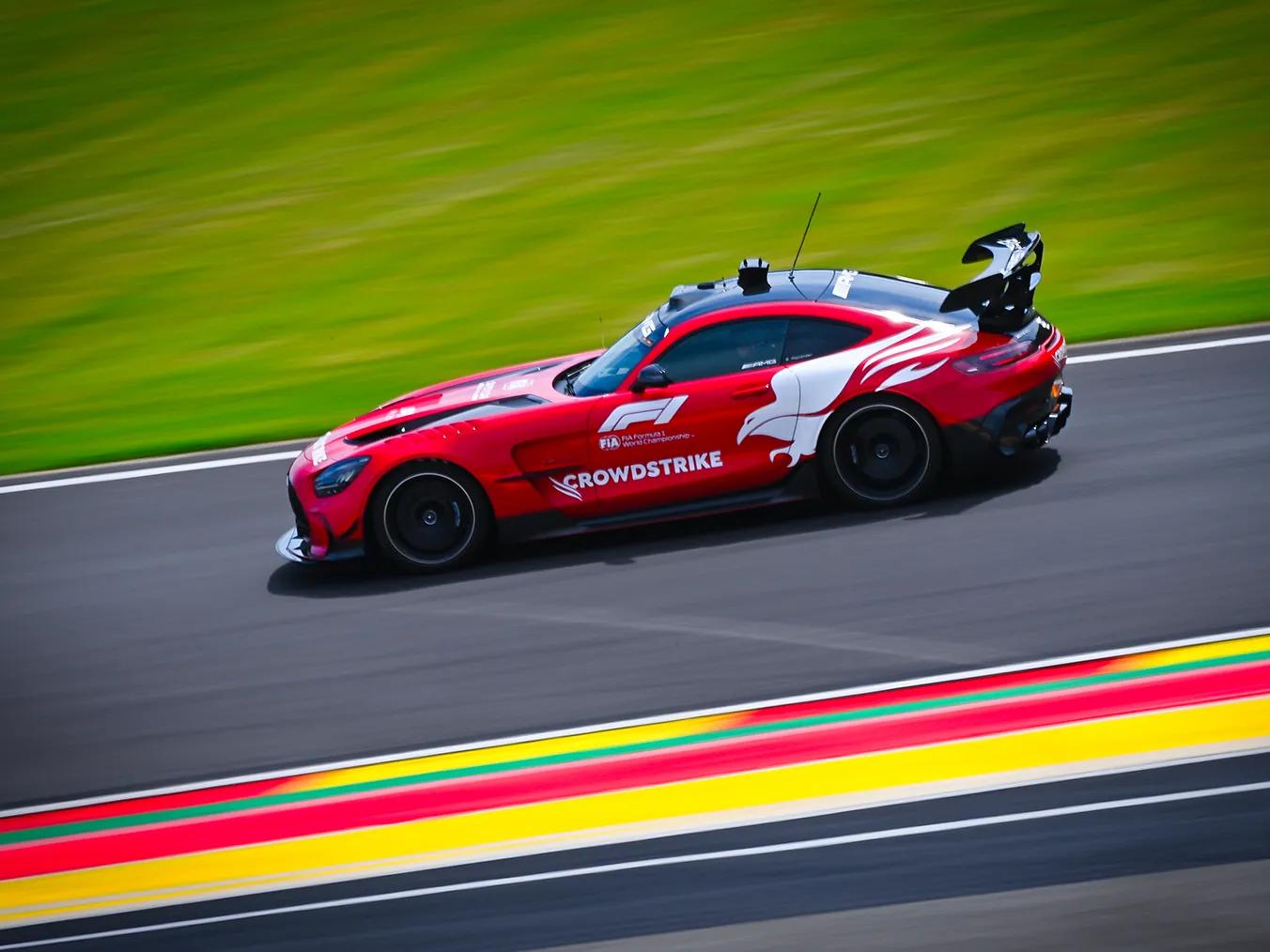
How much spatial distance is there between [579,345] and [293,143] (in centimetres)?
841

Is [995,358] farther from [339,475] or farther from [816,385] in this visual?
[339,475]

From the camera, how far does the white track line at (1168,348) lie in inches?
457

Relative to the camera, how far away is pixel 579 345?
14.0 metres

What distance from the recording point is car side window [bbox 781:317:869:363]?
29.6 feet

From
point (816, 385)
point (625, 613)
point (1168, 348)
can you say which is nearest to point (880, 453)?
point (816, 385)

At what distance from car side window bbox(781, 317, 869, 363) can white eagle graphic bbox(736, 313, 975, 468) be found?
114 mm

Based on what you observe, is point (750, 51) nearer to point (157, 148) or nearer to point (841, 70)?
point (841, 70)

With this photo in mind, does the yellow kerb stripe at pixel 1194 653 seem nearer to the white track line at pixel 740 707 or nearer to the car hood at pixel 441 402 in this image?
the white track line at pixel 740 707

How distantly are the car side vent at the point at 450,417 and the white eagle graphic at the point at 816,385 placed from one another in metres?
1.38

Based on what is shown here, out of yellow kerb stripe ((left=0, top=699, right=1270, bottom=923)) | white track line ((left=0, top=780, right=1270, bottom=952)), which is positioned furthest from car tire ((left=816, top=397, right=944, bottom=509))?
white track line ((left=0, top=780, right=1270, bottom=952))

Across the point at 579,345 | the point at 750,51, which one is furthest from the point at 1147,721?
the point at 750,51

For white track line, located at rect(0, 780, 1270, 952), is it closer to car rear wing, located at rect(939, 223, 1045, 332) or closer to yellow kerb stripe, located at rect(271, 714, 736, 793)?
yellow kerb stripe, located at rect(271, 714, 736, 793)

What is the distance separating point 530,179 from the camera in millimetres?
18344

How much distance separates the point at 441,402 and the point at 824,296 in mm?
2501
